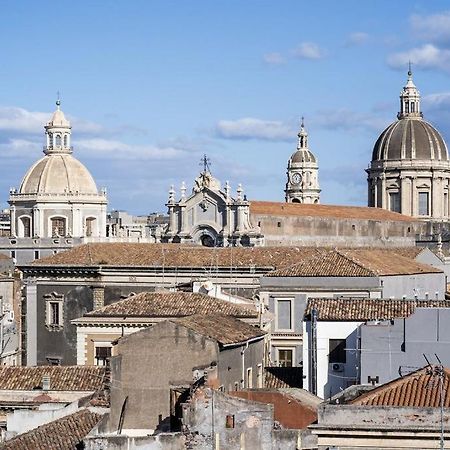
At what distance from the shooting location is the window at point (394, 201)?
11406cm

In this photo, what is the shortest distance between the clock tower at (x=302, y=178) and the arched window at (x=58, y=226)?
27.4 metres

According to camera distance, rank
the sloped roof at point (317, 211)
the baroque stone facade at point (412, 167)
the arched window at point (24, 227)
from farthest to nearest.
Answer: the baroque stone facade at point (412, 167) < the arched window at point (24, 227) < the sloped roof at point (317, 211)

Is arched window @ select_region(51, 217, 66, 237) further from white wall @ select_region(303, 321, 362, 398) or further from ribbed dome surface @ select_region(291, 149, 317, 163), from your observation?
white wall @ select_region(303, 321, 362, 398)

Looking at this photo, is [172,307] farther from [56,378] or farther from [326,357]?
[326,357]

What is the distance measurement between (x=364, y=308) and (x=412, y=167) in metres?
73.7

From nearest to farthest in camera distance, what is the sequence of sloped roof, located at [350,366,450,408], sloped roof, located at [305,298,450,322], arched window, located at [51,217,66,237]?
sloped roof, located at [350,366,450,408]
sloped roof, located at [305,298,450,322]
arched window, located at [51,217,66,237]

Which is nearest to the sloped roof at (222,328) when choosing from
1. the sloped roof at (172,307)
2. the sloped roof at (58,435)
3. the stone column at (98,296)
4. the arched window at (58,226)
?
the sloped roof at (58,435)

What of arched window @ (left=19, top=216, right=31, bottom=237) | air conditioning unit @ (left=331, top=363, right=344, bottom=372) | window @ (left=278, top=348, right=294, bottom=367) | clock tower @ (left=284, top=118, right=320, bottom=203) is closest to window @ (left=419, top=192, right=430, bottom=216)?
clock tower @ (left=284, top=118, right=320, bottom=203)

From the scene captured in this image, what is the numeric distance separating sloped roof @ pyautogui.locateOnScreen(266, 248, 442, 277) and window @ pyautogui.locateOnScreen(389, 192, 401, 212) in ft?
188

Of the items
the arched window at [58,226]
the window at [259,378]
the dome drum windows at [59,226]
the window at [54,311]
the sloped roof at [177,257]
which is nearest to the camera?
the window at [259,378]

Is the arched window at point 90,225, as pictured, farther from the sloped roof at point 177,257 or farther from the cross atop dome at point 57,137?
the sloped roof at point 177,257

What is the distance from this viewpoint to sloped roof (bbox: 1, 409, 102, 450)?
94.6ft

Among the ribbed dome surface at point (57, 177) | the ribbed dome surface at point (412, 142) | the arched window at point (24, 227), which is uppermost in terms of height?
the ribbed dome surface at point (412, 142)

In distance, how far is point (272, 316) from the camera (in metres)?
48.2
